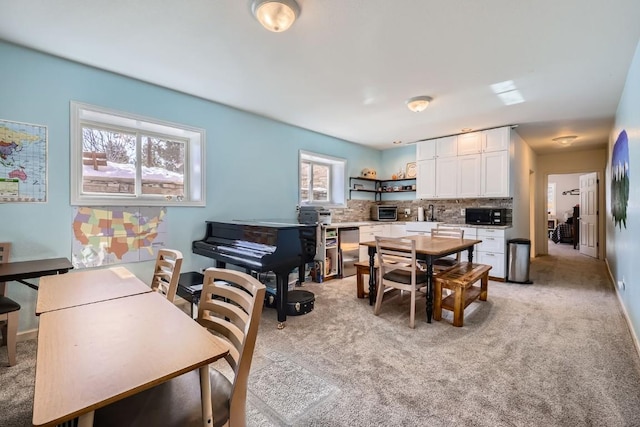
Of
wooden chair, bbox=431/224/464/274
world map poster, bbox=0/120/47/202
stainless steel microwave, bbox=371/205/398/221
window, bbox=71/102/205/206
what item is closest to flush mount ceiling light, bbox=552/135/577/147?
stainless steel microwave, bbox=371/205/398/221

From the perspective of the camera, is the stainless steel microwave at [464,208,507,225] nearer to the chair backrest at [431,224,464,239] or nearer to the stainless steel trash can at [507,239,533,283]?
the stainless steel trash can at [507,239,533,283]

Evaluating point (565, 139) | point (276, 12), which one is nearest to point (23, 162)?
point (276, 12)

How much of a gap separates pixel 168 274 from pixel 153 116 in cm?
215

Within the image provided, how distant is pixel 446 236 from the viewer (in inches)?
162

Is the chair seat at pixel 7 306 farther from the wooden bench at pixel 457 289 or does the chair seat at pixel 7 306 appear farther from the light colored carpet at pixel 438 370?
the wooden bench at pixel 457 289

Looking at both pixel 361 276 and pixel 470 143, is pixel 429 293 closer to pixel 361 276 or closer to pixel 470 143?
pixel 361 276

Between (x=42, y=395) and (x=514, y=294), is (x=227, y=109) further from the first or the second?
(x=514, y=294)

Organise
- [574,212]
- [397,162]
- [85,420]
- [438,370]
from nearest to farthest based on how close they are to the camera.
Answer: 1. [85,420]
2. [438,370]
3. [397,162]
4. [574,212]

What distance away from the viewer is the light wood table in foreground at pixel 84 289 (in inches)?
53.3

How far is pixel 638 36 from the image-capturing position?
2.31 m

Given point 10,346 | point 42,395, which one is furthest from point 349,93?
point 10,346

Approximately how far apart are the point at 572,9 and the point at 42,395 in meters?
3.25

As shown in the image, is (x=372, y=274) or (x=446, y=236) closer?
(x=372, y=274)

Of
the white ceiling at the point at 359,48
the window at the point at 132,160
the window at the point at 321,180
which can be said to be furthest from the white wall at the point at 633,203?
the window at the point at 132,160
